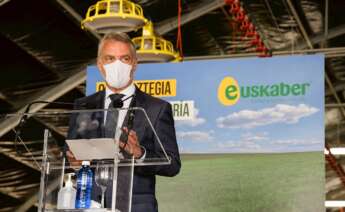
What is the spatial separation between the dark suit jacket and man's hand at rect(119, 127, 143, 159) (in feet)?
0.36

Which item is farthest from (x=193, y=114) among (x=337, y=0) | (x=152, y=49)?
(x=337, y=0)

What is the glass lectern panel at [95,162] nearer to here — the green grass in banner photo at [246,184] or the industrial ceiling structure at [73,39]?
the green grass in banner photo at [246,184]

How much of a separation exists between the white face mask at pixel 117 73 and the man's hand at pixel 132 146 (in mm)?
554

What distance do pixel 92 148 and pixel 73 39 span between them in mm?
10045

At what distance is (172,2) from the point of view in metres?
13.2

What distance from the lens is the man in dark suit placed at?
3812 mm

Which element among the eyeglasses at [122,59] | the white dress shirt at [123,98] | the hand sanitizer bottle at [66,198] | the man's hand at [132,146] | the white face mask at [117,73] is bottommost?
the hand sanitizer bottle at [66,198]

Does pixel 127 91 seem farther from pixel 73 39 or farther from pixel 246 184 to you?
pixel 73 39

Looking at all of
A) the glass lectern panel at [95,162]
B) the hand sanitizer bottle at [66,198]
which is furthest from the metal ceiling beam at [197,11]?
the hand sanitizer bottle at [66,198]

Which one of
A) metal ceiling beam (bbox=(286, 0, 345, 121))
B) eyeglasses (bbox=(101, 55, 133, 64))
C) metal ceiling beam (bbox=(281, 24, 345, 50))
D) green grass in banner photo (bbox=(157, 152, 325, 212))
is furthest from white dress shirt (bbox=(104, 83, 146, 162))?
metal ceiling beam (bbox=(281, 24, 345, 50))

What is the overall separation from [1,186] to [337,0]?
23.2 feet

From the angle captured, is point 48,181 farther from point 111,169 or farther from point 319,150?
point 319,150

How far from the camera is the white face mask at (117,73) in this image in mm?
4035

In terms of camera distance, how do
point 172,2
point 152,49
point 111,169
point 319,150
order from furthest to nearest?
1. point 172,2
2. point 152,49
3. point 319,150
4. point 111,169
